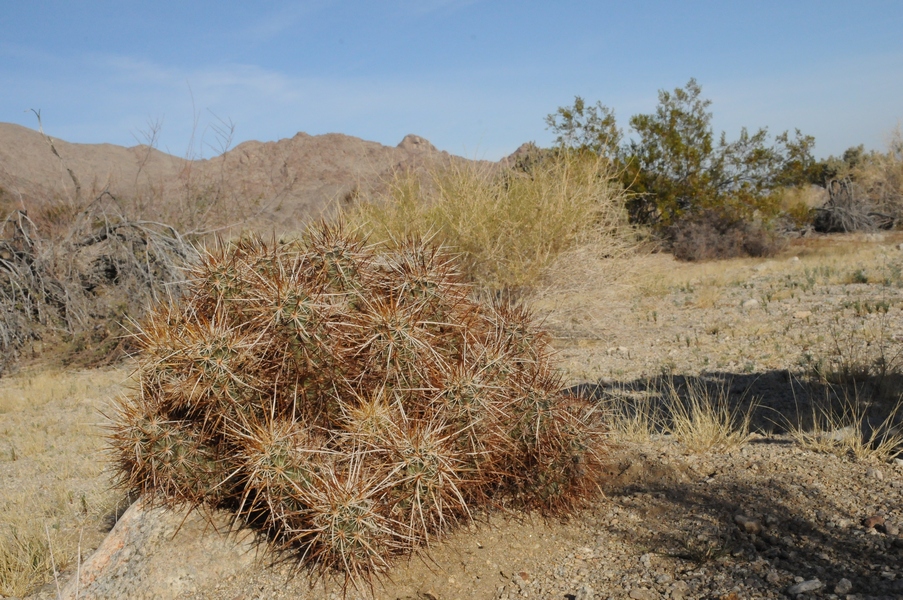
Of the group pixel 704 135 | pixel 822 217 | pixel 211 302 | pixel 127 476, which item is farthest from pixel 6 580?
pixel 822 217

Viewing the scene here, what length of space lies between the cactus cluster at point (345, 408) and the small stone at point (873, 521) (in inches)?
49.7

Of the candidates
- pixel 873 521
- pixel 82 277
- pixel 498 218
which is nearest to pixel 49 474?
pixel 82 277

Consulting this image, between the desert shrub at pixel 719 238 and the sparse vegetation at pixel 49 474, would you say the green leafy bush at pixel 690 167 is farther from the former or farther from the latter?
the sparse vegetation at pixel 49 474

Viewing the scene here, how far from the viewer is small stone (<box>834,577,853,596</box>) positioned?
8.72 feet

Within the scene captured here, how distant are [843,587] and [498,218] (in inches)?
246

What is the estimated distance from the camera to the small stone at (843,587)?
266 centimetres

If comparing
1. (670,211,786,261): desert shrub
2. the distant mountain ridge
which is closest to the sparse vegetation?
the distant mountain ridge

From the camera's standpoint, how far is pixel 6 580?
3592mm

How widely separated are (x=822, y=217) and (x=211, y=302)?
20690mm

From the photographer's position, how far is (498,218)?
848 cm

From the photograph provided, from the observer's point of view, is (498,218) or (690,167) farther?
(690,167)

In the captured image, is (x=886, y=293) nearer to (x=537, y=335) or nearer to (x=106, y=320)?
(x=537, y=335)

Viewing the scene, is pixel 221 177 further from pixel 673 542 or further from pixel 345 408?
pixel 673 542

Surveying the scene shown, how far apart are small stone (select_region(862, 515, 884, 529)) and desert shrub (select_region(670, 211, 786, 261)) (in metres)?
14.4
